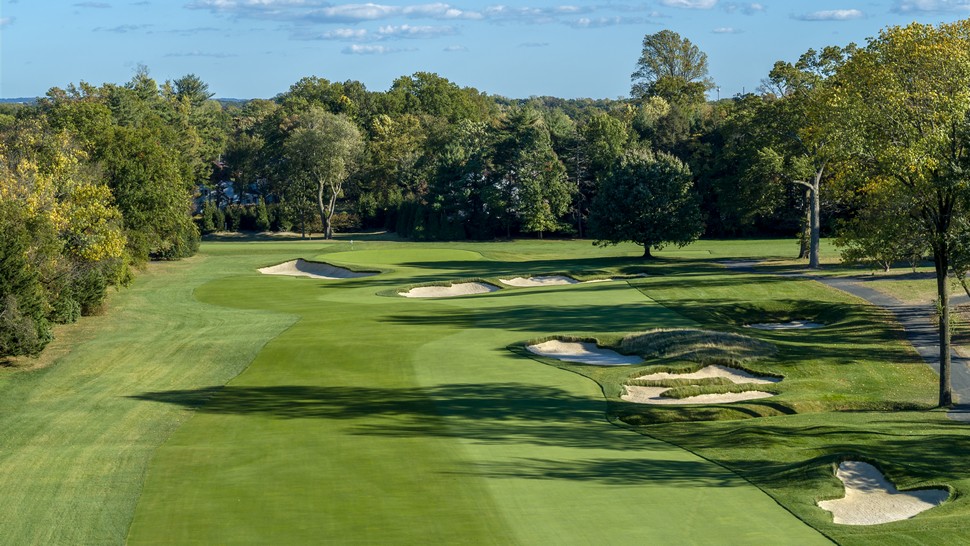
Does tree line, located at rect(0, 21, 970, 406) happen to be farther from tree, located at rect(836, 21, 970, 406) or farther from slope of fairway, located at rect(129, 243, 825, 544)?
slope of fairway, located at rect(129, 243, 825, 544)

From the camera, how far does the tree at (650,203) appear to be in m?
71.4

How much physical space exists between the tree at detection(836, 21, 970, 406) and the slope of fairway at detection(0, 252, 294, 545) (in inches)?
850

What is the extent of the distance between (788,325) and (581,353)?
41.4 ft

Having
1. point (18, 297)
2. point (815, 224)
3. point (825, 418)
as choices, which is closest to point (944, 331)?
point (825, 418)

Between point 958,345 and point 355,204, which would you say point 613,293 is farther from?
point 355,204

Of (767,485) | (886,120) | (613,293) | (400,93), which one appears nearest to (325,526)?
(767,485)

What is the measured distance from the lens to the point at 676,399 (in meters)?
32.8

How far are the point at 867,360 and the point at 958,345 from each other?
13.7 feet

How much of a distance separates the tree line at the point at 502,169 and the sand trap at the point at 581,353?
9172mm

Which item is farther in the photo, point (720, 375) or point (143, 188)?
point (143, 188)

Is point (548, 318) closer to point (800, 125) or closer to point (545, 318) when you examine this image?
point (545, 318)

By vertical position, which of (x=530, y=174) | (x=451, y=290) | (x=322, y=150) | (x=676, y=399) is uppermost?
(x=322, y=150)

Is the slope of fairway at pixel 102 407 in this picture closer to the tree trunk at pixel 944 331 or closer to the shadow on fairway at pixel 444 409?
the shadow on fairway at pixel 444 409

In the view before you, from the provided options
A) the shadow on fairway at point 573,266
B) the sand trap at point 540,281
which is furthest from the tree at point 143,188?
the sand trap at point 540,281
